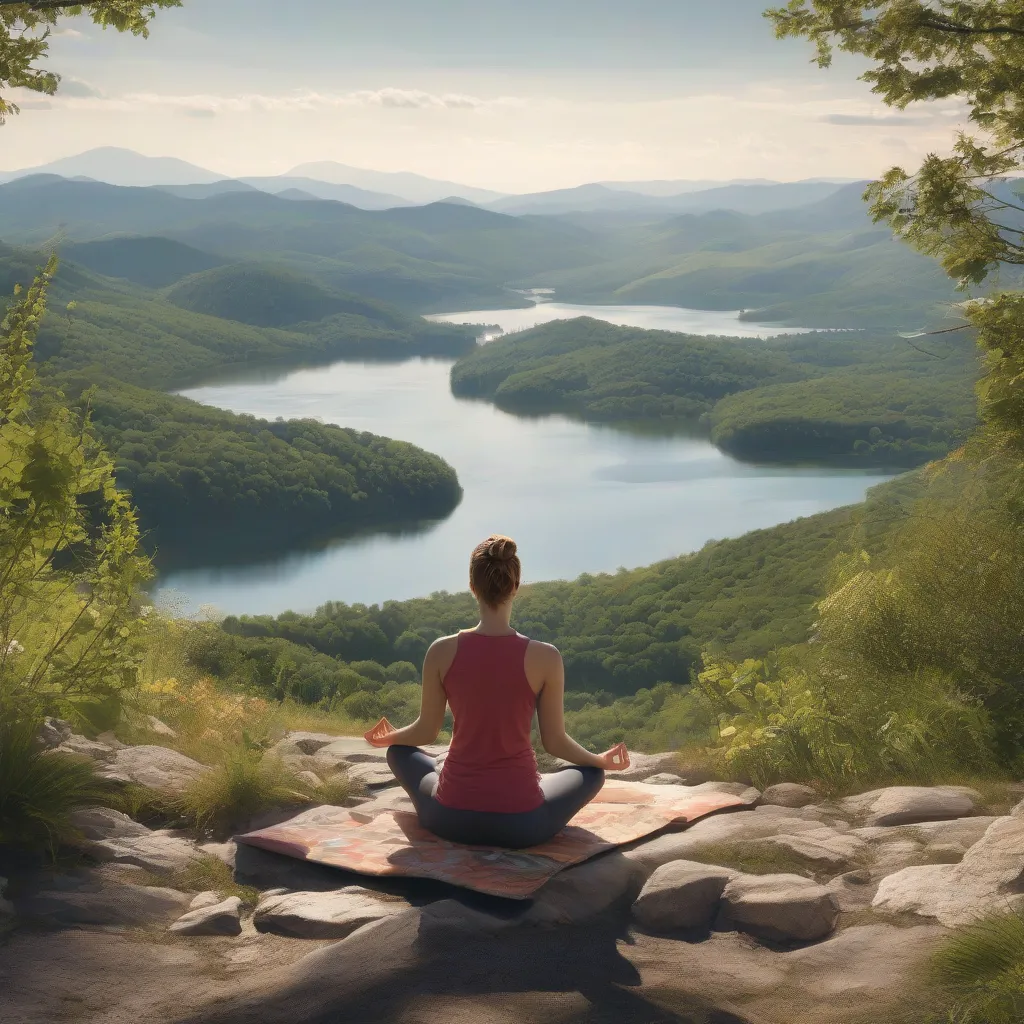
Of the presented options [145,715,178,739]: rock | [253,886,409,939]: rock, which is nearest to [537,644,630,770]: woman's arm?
[253,886,409,939]: rock

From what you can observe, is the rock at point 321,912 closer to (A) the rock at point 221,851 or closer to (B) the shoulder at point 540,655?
(A) the rock at point 221,851

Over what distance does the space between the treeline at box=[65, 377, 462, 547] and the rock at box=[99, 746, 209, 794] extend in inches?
2073

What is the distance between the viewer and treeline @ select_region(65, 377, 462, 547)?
192 ft

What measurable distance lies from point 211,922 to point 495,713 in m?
1.06

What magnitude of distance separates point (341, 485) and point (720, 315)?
136502mm

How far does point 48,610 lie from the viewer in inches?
163

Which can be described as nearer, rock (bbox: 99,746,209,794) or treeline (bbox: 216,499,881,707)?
rock (bbox: 99,746,209,794)

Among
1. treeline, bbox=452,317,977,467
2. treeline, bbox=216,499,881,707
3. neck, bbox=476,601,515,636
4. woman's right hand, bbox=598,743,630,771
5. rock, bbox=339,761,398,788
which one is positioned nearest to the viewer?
neck, bbox=476,601,515,636

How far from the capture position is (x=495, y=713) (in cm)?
342

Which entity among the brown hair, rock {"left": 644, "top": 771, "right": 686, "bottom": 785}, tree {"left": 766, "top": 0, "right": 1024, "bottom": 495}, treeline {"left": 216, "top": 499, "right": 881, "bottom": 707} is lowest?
treeline {"left": 216, "top": 499, "right": 881, "bottom": 707}

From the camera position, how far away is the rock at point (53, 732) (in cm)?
418

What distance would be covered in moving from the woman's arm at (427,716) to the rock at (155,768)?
924 millimetres

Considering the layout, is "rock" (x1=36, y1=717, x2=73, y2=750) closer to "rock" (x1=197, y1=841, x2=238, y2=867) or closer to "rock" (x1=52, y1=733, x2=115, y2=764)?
"rock" (x1=52, y1=733, x2=115, y2=764)

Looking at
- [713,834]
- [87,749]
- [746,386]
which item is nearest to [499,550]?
[713,834]
